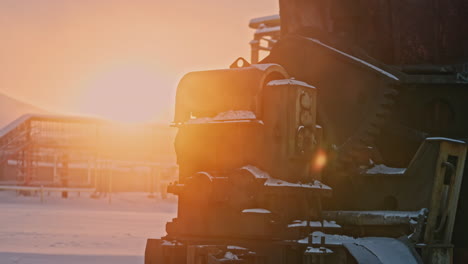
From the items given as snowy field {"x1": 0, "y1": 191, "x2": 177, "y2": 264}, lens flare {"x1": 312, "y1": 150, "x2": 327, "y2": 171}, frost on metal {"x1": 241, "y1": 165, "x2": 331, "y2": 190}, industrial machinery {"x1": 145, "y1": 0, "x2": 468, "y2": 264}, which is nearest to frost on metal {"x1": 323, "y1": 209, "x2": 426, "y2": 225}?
industrial machinery {"x1": 145, "y1": 0, "x2": 468, "y2": 264}

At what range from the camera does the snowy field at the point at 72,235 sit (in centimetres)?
1374

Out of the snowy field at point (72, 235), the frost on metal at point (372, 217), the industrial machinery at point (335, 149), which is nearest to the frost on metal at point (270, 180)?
the industrial machinery at point (335, 149)

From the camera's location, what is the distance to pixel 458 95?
6.45 m

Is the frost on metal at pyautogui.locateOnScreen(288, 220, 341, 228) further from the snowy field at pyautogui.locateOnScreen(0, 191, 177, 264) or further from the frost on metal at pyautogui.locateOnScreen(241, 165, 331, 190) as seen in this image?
the snowy field at pyautogui.locateOnScreen(0, 191, 177, 264)

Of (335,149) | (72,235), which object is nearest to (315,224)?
(335,149)

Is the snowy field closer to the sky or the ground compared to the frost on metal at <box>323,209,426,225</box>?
closer to the ground

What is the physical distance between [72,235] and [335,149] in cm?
1453

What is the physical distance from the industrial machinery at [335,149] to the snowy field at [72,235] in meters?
7.84

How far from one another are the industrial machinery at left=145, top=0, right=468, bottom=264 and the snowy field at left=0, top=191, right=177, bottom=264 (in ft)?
25.7

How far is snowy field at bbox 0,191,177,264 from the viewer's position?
13.7m

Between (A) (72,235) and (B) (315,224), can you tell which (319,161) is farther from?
(A) (72,235)

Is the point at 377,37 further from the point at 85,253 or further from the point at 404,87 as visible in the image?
the point at 85,253

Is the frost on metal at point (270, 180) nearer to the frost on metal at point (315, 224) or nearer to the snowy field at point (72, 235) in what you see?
the frost on metal at point (315, 224)

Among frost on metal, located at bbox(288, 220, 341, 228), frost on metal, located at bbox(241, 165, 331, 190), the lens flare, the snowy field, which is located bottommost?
the snowy field
